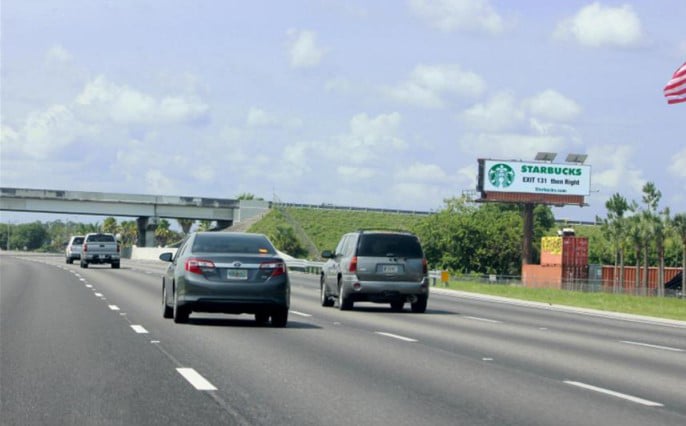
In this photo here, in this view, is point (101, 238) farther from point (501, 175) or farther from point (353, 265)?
point (501, 175)

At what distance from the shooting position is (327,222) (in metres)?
143

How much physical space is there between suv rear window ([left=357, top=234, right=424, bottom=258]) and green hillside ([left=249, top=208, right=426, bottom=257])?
307 feet

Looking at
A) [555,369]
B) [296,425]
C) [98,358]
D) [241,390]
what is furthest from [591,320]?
[296,425]

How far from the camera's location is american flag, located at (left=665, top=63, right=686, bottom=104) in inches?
1431

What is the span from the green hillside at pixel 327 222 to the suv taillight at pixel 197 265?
101 m

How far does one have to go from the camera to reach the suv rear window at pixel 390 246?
28.6 metres

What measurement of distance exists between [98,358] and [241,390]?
3608 mm

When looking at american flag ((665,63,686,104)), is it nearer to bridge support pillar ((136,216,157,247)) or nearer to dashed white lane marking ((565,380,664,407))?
dashed white lane marking ((565,380,664,407))

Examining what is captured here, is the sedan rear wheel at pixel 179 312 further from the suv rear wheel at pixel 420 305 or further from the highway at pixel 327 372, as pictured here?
the suv rear wheel at pixel 420 305

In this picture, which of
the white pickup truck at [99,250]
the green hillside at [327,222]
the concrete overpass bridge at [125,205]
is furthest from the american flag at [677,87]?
the green hillside at [327,222]

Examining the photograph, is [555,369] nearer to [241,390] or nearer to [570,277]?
[241,390]

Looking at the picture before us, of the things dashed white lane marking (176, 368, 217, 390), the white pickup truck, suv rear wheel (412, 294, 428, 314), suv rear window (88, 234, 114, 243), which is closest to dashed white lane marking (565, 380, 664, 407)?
dashed white lane marking (176, 368, 217, 390)

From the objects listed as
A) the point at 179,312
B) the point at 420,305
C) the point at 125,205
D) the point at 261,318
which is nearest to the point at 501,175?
the point at 125,205

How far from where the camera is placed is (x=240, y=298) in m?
Answer: 20.5
